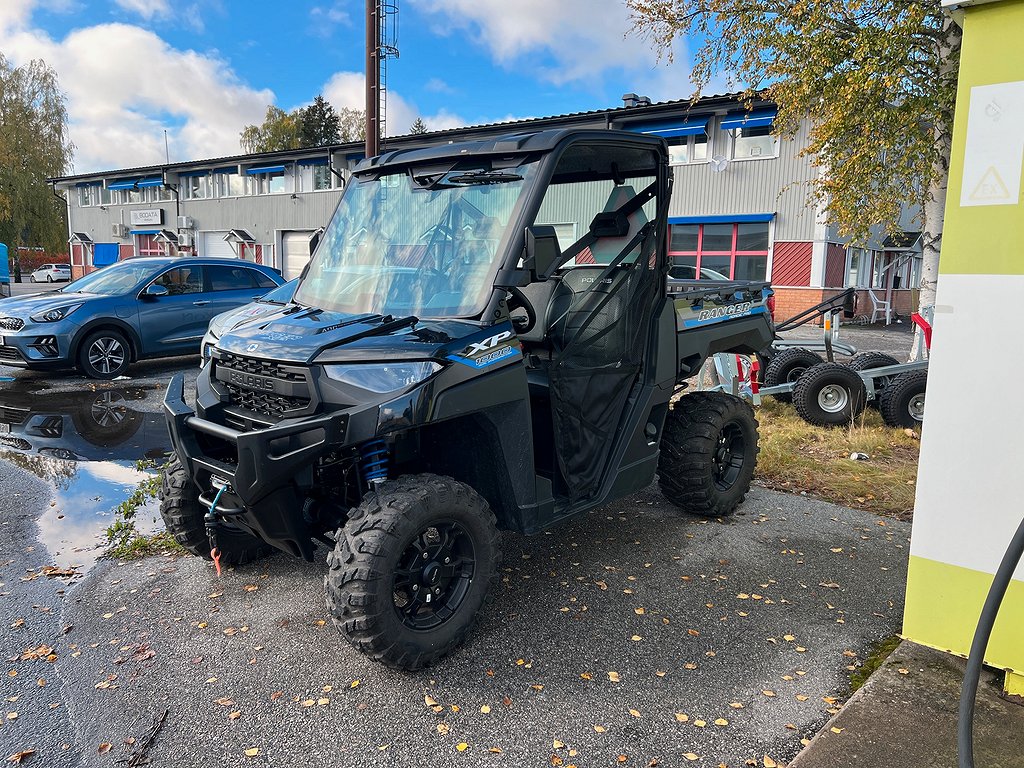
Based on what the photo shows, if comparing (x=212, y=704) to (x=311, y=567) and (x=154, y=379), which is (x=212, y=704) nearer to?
(x=311, y=567)

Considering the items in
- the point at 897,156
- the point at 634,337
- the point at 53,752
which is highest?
the point at 897,156

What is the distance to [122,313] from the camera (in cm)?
1037

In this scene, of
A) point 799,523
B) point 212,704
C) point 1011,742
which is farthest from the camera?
point 799,523

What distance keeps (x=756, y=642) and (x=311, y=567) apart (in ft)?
8.00

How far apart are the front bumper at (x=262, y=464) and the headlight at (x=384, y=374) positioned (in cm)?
17

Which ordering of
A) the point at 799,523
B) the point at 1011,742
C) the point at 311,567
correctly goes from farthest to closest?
the point at 799,523 < the point at 311,567 < the point at 1011,742

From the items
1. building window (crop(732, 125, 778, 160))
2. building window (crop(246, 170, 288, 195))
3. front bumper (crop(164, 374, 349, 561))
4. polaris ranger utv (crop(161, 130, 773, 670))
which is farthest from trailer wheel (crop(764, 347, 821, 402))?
building window (crop(246, 170, 288, 195))

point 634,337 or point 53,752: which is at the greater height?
point 634,337

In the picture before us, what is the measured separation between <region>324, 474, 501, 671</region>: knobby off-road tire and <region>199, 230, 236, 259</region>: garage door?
38694 millimetres

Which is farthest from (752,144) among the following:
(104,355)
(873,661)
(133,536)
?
(133,536)

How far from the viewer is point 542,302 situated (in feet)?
13.9

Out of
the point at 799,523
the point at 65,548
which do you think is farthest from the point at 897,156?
the point at 65,548

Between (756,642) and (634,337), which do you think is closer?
(756,642)

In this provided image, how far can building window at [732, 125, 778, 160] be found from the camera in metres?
23.1
